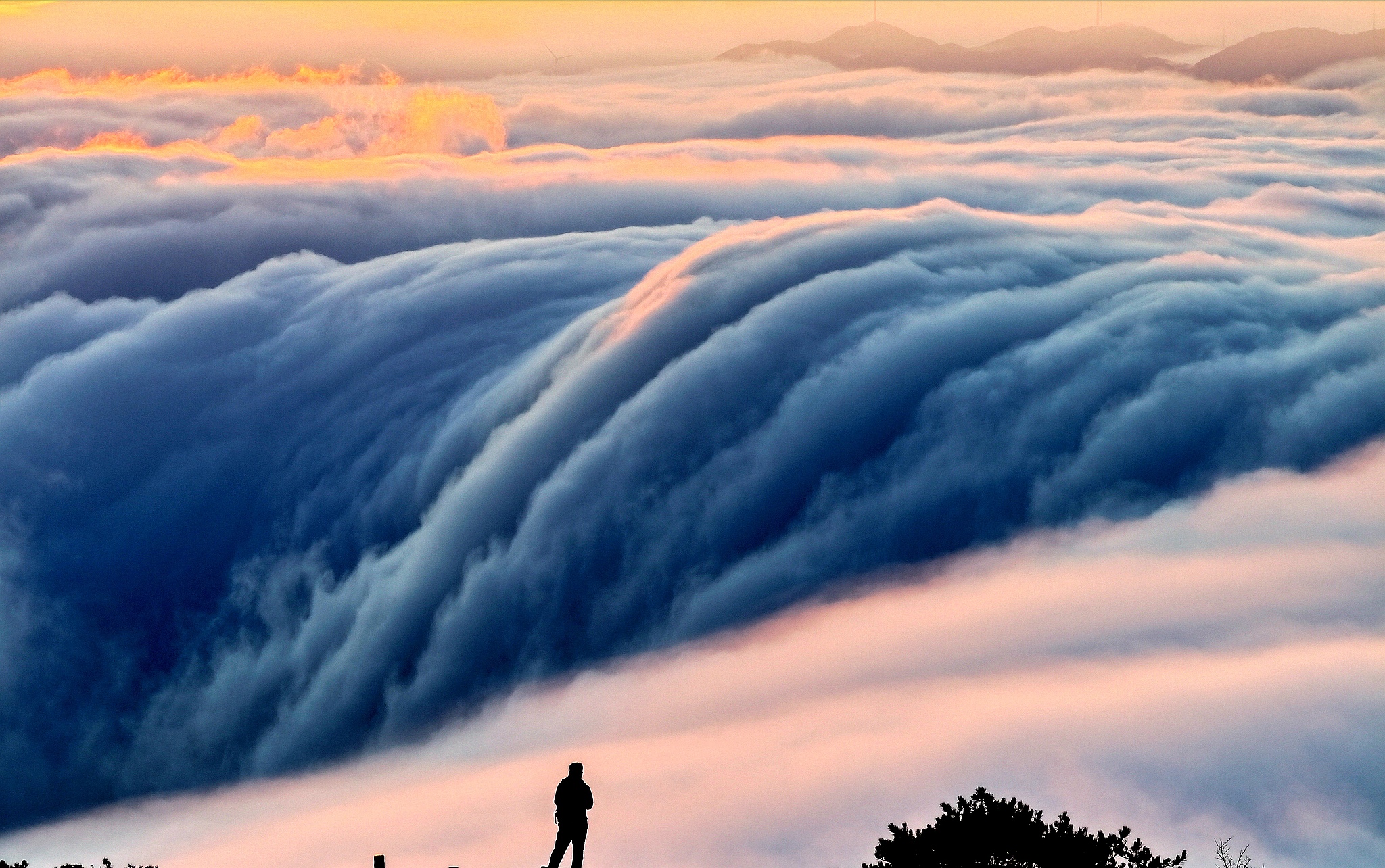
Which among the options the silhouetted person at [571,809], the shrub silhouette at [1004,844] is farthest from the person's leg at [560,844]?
the shrub silhouette at [1004,844]

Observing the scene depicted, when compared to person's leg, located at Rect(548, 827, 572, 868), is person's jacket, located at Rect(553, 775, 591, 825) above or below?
above

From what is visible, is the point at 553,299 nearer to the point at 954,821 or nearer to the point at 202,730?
the point at 202,730

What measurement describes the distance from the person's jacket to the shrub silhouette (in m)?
4.40

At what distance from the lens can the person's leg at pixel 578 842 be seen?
18797 millimetres

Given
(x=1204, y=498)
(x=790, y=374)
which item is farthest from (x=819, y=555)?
(x=1204, y=498)

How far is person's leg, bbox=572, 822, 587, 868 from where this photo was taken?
A: 18.8m

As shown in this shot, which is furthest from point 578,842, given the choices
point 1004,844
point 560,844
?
point 1004,844

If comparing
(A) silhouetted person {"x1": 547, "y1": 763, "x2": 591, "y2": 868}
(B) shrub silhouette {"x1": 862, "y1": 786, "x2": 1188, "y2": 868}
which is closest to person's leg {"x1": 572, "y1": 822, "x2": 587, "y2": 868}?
(A) silhouetted person {"x1": 547, "y1": 763, "x2": 591, "y2": 868}

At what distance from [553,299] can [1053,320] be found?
6008 centimetres

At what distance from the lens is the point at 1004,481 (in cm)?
8900

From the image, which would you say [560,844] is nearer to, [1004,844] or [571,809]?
[571,809]

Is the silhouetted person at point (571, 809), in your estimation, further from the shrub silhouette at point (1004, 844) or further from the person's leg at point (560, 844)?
the shrub silhouette at point (1004, 844)

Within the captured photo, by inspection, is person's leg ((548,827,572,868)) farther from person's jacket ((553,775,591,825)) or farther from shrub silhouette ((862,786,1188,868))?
shrub silhouette ((862,786,1188,868))

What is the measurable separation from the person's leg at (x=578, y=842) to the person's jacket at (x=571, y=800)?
0.13 metres
